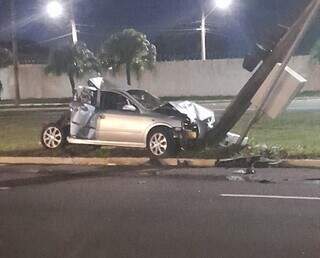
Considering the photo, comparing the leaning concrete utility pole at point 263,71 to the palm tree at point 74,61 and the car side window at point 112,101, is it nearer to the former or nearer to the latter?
the car side window at point 112,101

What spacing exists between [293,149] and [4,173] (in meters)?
6.00

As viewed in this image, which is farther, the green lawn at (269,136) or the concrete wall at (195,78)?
the concrete wall at (195,78)

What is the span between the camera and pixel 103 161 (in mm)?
13562

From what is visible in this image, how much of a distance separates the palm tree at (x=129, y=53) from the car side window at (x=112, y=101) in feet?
79.4

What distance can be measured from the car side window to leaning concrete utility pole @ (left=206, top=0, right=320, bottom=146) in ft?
6.71

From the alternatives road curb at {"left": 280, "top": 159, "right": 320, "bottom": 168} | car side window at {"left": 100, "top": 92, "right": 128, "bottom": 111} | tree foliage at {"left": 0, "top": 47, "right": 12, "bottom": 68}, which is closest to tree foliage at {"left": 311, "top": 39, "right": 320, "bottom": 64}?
tree foliage at {"left": 0, "top": 47, "right": 12, "bottom": 68}

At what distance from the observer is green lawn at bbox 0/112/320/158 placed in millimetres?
14094

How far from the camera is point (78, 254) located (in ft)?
20.0

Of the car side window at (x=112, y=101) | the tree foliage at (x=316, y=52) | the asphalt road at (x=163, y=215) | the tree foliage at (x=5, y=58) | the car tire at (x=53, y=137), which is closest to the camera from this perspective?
the asphalt road at (x=163, y=215)

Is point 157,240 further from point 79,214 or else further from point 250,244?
point 79,214

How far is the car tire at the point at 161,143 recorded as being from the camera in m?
13.4

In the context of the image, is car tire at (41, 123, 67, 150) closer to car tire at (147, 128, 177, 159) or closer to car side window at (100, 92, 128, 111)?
car side window at (100, 92, 128, 111)

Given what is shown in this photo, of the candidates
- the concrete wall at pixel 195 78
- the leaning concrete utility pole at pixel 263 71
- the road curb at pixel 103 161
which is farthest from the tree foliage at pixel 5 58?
the leaning concrete utility pole at pixel 263 71

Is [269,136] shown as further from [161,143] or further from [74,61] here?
[74,61]
